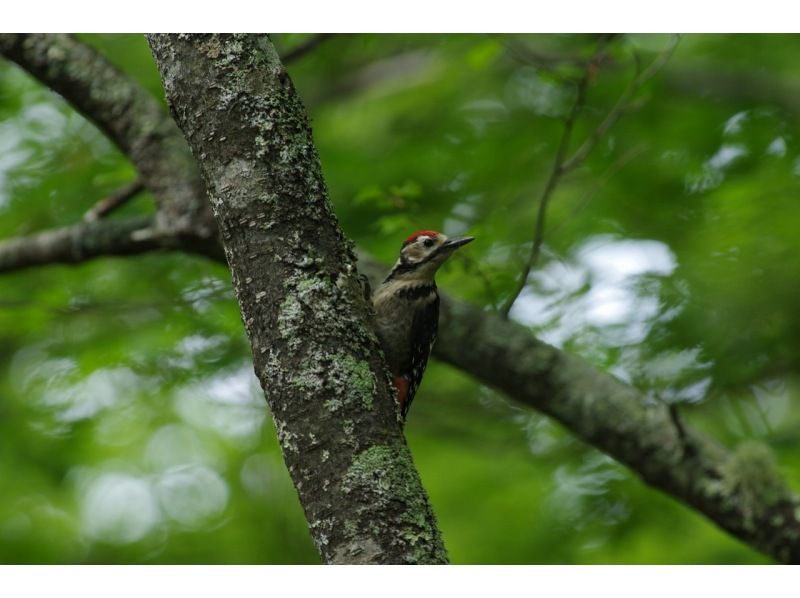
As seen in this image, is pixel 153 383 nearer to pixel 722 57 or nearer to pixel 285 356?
pixel 285 356

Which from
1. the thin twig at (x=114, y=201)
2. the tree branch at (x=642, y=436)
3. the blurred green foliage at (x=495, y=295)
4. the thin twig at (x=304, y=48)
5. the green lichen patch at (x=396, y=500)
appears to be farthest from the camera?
the blurred green foliage at (x=495, y=295)

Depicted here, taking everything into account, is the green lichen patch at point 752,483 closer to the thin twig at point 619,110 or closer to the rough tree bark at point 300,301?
the thin twig at point 619,110

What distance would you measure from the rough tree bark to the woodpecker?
1534mm

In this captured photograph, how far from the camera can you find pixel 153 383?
572cm

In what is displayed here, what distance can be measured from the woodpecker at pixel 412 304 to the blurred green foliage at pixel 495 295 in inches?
6.0

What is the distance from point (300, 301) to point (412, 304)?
6.99ft

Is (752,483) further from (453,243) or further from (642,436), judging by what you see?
(453,243)

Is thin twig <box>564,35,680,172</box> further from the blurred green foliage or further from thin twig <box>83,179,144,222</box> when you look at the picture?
thin twig <box>83,179,144,222</box>

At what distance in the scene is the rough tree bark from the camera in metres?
2.10

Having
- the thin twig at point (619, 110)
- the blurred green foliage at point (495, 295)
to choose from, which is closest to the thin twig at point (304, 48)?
the blurred green foliage at point (495, 295)

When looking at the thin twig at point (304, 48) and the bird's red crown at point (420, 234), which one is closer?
the bird's red crown at point (420, 234)

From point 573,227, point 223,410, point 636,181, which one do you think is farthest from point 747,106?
point 223,410

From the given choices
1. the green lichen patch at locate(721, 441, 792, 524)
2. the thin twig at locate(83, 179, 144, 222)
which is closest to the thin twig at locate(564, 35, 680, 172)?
the green lichen patch at locate(721, 441, 792, 524)

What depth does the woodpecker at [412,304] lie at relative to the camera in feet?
13.3
